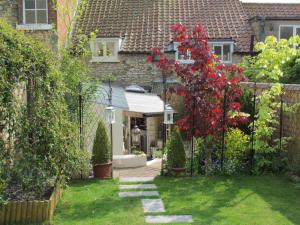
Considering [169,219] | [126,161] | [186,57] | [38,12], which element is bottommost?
[169,219]

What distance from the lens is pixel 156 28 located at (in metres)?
27.6

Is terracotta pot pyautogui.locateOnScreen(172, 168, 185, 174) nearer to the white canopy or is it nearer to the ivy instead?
the ivy

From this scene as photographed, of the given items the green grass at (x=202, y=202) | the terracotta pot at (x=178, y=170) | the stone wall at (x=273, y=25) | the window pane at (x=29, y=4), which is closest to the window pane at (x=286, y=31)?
the stone wall at (x=273, y=25)

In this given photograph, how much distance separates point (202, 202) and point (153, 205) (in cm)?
132

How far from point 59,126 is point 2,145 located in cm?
206

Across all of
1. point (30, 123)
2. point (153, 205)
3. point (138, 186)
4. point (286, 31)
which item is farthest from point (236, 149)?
point (286, 31)

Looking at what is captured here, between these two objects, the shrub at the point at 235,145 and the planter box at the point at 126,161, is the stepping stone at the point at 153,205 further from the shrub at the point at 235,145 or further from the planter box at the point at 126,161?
the planter box at the point at 126,161

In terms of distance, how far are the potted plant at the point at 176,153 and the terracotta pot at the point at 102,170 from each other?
78.5 inches

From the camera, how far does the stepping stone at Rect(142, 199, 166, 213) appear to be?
396 inches

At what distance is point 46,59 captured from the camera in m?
9.78

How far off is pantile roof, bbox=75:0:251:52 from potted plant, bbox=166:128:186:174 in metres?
13.2

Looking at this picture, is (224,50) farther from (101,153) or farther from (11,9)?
(101,153)

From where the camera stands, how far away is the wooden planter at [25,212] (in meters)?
8.84

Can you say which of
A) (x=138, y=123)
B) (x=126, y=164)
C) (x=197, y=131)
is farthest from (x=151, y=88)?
(x=197, y=131)
